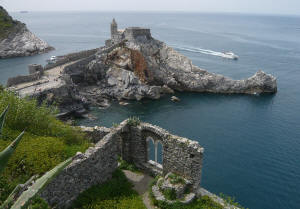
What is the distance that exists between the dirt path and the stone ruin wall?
75 cm

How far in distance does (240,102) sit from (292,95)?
12829 millimetres

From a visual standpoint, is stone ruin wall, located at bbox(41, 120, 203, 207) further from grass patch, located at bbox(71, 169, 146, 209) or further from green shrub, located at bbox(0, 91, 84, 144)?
green shrub, located at bbox(0, 91, 84, 144)

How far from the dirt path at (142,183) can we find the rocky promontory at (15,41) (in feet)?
283

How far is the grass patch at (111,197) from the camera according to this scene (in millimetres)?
13586

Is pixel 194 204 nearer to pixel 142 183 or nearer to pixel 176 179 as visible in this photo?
pixel 176 179

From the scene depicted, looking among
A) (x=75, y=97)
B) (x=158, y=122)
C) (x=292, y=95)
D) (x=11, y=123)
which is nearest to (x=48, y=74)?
(x=75, y=97)

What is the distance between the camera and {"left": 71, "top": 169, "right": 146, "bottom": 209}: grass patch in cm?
1359

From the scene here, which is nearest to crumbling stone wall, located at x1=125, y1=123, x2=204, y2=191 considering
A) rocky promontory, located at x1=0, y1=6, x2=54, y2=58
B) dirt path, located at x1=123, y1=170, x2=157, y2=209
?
dirt path, located at x1=123, y1=170, x2=157, y2=209

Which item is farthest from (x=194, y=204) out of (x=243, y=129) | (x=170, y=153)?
(x=243, y=129)

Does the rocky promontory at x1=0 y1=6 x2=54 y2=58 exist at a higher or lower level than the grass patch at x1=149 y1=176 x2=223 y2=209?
higher

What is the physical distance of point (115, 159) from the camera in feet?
53.1

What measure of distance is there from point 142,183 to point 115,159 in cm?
281

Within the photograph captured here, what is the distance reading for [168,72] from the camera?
59406 mm

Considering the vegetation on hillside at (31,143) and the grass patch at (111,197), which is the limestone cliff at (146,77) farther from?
the grass patch at (111,197)
